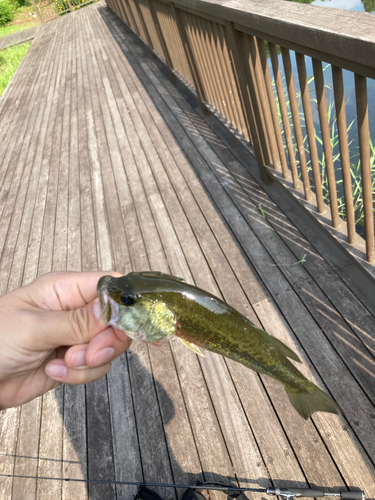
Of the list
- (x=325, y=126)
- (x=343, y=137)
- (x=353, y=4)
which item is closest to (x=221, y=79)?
(x=325, y=126)

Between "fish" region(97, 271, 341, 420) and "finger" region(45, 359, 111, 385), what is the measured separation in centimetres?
49

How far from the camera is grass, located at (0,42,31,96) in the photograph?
1611 cm

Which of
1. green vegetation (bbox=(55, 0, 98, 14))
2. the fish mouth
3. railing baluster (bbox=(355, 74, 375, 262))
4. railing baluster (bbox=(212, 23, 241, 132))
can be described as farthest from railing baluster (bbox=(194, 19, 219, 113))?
green vegetation (bbox=(55, 0, 98, 14))

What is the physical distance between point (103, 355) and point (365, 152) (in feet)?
5.49

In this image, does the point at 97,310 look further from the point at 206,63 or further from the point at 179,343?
the point at 206,63

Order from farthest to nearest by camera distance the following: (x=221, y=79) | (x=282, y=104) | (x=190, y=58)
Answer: (x=190, y=58) → (x=221, y=79) → (x=282, y=104)

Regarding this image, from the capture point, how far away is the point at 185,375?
2.77 m

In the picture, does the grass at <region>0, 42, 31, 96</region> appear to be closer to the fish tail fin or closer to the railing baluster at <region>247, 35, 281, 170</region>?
the railing baluster at <region>247, 35, 281, 170</region>

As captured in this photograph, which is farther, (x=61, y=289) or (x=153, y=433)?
(x=153, y=433)

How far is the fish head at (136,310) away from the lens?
1.37 m

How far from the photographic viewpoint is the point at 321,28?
182 centimetres

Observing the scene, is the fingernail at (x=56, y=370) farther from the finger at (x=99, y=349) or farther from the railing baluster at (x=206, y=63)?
the railing baluster at (x=206, y=63)

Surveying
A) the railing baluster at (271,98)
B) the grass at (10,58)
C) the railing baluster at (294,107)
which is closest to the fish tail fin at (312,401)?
the railing baluster at (294,107)

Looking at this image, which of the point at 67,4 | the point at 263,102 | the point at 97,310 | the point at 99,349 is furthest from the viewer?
the point at 67,4
